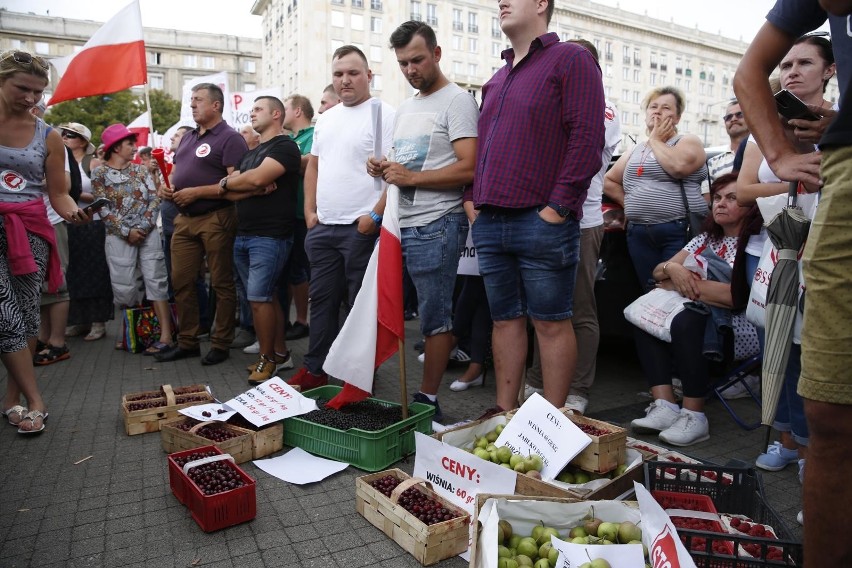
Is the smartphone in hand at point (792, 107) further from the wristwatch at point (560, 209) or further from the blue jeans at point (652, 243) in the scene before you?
the blue jeans at point (652, 243)

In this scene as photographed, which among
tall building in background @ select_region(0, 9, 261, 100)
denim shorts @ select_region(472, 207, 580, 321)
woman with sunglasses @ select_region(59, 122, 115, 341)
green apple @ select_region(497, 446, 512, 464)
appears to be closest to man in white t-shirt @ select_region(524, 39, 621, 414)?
denim shorts @ select_region(472, 207, 580, 321)

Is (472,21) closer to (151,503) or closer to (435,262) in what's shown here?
(435,262)

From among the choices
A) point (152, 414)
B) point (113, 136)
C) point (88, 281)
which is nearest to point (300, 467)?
point (152, 414)

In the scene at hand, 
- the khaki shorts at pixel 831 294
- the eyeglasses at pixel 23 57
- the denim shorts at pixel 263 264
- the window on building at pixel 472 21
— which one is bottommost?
the denim shorts at pixel 263 264

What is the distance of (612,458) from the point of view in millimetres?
2771

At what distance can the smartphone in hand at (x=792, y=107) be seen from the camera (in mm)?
2039

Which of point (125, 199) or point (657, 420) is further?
point (125, 199)

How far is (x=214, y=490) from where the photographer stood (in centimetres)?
267

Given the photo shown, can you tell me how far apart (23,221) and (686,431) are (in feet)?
14.0

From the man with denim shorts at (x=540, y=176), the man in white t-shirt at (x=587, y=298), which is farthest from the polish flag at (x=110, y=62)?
the man in white t-shirt at (x=587, y=298)

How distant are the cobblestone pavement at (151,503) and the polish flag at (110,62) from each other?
10.1 ft

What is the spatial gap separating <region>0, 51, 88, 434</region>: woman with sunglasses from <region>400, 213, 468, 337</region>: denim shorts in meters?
2.36

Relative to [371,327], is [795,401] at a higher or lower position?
lower

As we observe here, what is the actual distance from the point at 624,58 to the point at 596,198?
7357 cm
